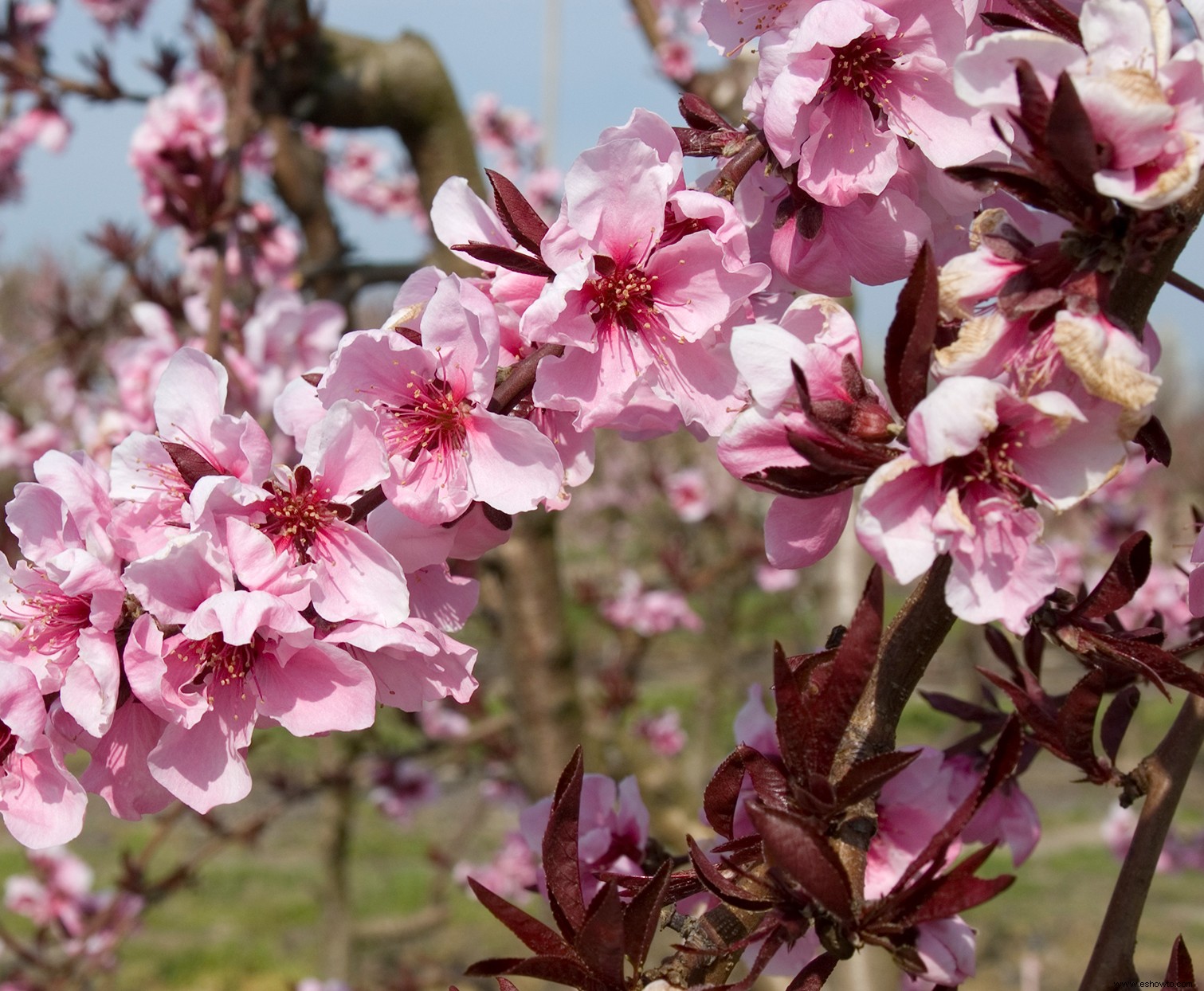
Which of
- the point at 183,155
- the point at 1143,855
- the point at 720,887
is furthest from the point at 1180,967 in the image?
the point at 183,155

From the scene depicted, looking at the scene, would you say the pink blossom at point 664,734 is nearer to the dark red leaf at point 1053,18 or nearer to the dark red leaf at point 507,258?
the dark red leaf at point 507,258

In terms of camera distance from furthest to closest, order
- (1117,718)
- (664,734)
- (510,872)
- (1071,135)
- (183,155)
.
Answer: (664,734) < (510,872) < (183,155) < (1117,718) < (1071,135)

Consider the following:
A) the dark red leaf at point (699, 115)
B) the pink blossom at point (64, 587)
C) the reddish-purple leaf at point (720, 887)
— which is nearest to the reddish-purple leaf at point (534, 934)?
the reddish-purple leaf at point (720, 887)

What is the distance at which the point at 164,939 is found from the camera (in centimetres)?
807

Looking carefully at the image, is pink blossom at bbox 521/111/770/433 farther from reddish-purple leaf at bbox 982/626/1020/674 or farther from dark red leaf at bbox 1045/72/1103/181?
reddish-purple leaf at bbox 982/626/1020/674

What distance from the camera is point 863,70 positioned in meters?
1.04

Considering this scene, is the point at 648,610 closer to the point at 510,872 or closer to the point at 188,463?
the point at 510,872

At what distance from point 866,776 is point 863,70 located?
0.65 metres

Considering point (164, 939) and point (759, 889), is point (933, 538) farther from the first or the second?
point (164, 939)

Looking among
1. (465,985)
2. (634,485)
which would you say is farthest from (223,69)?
(634,485)

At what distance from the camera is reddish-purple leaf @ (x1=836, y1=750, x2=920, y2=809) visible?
824 millimetres

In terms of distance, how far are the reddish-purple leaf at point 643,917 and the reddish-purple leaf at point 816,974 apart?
12 centimetres

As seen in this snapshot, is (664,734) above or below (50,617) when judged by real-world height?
below

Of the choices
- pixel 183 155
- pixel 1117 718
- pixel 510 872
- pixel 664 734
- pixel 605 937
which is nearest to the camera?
pixel 605 937
